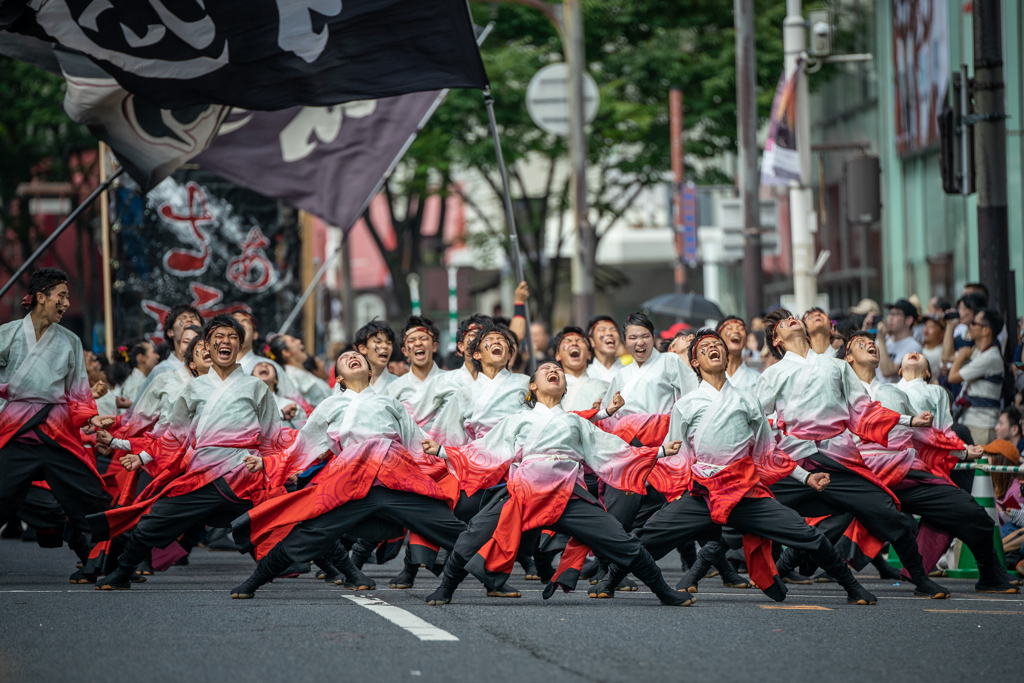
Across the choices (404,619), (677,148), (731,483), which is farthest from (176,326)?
(677,148)

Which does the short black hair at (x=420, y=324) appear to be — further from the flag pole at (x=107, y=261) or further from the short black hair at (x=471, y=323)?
the flag pole at (x=107, y=261)

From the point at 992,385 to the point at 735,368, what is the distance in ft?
6.92

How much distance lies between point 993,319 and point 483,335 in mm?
3911

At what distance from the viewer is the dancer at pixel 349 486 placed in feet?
26.7

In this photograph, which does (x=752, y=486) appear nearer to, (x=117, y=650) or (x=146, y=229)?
(x=117, y=650)

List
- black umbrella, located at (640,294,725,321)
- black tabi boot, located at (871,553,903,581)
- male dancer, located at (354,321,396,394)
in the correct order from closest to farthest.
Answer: black tabi boot, located at (871,553,903,581) → male dancer, located at (354,321,396,394) → black umbrella, located at (640,294,725,321)

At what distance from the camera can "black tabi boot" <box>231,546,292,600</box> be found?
26.5 ft

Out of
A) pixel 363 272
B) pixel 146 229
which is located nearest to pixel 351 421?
pixel 146 229

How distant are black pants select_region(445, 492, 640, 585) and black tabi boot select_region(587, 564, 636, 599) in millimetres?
348

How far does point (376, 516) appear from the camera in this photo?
8.26 metres

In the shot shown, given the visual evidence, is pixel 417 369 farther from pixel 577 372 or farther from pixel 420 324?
pixel 577 372

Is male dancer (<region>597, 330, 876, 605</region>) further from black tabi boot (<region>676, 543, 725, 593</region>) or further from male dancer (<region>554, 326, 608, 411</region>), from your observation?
male dancer (<region>554, 326, 608, 411</region>)

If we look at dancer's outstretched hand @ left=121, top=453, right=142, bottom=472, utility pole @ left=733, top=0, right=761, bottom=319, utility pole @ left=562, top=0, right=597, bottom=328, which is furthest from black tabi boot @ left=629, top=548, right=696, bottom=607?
utility pole @ left=562, top=0, right=597, bottom=328

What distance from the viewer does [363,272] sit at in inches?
2490
